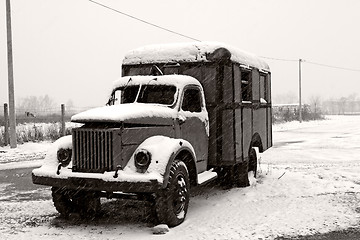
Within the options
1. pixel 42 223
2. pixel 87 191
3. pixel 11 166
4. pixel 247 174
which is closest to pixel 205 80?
pixel 247 174

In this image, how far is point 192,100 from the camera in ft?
25.6

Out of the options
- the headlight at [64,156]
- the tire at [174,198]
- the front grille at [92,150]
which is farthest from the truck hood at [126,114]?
the tire at [174,198]

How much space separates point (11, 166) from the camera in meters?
13.9

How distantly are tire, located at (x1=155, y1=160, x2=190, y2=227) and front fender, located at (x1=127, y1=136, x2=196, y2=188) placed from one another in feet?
0.65

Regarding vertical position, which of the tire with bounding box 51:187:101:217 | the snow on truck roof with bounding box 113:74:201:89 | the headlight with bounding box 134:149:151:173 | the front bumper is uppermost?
the snow on truck roof with bounding box 113:74:201:89

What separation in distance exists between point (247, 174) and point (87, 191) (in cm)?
396

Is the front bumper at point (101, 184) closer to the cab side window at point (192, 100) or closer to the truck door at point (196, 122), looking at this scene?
the truck door at point (196, 122)

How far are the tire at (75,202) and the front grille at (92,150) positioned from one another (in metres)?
0.58

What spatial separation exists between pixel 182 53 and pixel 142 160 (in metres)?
2.90

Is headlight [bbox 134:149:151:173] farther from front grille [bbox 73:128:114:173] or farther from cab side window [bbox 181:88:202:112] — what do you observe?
cab side window [bbox 181:88:202:112]

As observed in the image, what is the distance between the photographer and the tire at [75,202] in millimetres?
6711

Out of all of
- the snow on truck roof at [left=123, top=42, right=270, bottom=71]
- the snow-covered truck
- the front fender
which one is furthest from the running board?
the snow on truck roof at [left=123, top=42, right=270, bottom=71]

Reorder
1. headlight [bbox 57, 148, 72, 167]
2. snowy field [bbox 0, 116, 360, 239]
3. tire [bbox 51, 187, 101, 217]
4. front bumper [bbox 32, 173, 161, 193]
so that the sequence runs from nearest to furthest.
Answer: front bumper [bbox 32, 173, 161, 193] → snowy field [bbox 0, 116, 360, 239] → headlight [bbox 57, 148, 72, 167] → tire [bbox 51, 187, 101, 217]

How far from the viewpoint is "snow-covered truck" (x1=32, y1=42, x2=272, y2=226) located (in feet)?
19.7
